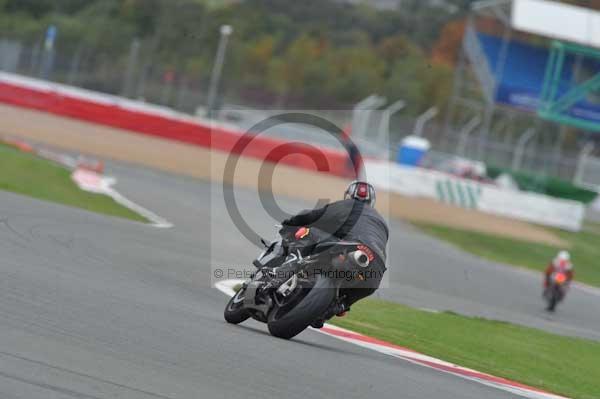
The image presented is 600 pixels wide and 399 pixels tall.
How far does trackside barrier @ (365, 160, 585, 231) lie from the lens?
32031 millimetres

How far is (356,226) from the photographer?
25.6ft

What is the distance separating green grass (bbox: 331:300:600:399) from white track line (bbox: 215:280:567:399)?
0.89 feet

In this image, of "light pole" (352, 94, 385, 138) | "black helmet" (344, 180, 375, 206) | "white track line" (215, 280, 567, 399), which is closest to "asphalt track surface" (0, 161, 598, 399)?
"white track line" (215, 280, 567, 399)

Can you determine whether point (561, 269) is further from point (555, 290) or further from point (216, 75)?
point (216, 75)

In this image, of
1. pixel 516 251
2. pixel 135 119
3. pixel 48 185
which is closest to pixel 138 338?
pixel 48 185

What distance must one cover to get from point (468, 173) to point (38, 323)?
30379mm

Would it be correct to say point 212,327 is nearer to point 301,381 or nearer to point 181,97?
point 301,381

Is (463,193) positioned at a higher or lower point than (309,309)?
lower

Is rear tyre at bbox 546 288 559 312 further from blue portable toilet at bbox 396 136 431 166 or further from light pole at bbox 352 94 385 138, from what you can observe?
light pole at bbox 352 94 385 138

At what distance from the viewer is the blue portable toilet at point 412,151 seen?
36.5m

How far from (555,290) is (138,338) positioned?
1257cm

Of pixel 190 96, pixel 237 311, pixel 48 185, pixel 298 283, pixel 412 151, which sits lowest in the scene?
pixel 190 96

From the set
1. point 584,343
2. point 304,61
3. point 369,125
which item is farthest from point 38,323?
point 304,61

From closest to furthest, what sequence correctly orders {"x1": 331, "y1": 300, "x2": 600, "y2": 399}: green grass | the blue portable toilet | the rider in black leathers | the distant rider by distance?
the rider in black leathers < {"x1": 331, "y1": 300, "x2": 600, "y2": 399}: green grass < the distant rider < the blue portable toilet
